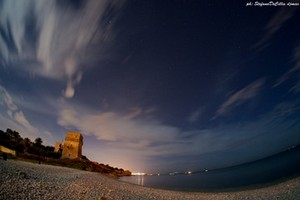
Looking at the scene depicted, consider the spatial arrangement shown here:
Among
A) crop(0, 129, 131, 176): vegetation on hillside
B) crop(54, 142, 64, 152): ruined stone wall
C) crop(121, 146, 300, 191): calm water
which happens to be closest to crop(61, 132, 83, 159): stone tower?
crop(0, 129, 131, 176): vegetation on hillside

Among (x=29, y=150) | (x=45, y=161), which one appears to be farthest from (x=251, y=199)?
(x=29, y=150)

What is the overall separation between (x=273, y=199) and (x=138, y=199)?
1382 cm

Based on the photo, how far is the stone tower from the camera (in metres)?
69.9

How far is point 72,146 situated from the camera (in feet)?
234

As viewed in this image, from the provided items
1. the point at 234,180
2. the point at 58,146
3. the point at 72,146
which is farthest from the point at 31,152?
the point at 234,180

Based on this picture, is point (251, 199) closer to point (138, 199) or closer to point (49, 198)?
point (138, 199)

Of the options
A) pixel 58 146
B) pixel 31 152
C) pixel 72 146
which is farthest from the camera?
pixel 58 146

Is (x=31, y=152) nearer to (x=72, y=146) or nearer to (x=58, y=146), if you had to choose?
(x=72, y=146)

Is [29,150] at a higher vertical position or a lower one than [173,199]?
higher

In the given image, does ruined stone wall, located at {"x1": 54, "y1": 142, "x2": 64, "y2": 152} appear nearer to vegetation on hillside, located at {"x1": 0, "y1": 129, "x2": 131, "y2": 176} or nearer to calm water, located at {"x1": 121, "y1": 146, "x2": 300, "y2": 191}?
vegetation on hillside, located at {"x1": 0, "y1": 129, "x2": 131, "y2": 176}

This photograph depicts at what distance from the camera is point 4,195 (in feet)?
32.2

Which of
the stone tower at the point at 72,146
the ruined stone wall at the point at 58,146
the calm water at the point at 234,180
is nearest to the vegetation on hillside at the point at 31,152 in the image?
the stone tower at the point at 72,146

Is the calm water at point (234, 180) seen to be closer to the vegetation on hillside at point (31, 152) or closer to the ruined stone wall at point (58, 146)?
the vegetation on hillside at point (31, 152)

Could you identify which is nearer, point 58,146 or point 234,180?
point 234,180
